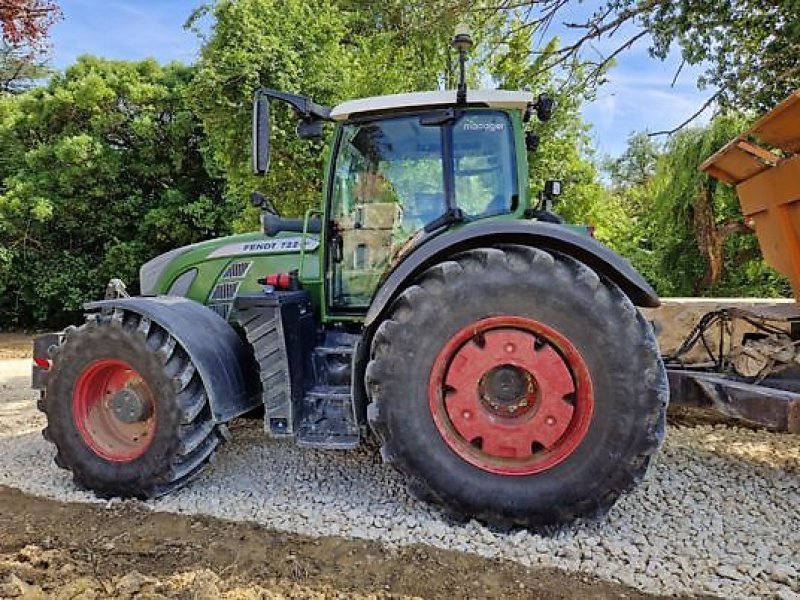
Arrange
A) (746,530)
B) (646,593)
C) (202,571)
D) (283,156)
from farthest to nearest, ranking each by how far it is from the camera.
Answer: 1. (283,156)
2. (746,530)
3. (202,571)
4. (646,593)

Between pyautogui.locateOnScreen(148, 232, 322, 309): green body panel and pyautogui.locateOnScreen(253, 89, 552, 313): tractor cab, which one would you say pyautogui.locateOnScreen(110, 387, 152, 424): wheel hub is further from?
pyautogui.locateOnScreen(253, 89, 552, 313): tractor cab

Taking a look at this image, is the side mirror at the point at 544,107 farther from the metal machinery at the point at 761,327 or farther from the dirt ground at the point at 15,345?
the dirt ground at the point at 15,345

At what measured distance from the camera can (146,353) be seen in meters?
3.46

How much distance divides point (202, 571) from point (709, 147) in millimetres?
9042

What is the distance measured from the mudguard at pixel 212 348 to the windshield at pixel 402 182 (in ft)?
2.11

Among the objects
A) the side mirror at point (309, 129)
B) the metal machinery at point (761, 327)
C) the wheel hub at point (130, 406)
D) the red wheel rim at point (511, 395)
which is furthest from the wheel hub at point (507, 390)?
the wheel hub at point (130, 406)

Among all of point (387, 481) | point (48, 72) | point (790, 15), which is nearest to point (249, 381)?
point (387, 481)

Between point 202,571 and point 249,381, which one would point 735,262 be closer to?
point 249,381

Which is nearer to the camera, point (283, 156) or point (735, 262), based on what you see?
point (283, 156)

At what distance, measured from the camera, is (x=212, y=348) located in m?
3.56

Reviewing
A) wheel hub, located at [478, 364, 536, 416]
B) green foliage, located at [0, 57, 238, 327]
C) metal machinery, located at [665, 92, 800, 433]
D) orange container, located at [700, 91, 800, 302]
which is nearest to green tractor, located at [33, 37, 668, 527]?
wheel hub, located at [478, 364, 536, 416]

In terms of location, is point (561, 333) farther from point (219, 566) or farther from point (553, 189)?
point (219, 566)

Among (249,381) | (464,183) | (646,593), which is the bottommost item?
(646,593)

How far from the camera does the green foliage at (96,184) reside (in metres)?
13.0
